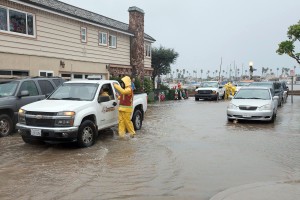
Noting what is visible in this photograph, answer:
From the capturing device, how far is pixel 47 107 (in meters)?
8.44

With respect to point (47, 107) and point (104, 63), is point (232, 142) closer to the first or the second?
point (47, 107)

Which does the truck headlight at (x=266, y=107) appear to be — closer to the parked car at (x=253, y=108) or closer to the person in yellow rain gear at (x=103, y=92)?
the parked car at (x=253, y=108)

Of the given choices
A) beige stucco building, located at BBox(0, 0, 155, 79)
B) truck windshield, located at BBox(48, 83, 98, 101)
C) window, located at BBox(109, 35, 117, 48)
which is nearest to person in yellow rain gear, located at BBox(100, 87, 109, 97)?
truck windshield, located at BBox(48, 83, 98, 101)

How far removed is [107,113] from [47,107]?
2.00 meters

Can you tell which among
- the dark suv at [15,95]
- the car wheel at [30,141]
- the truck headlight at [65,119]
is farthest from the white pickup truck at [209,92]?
the truck headlight at [65,119]

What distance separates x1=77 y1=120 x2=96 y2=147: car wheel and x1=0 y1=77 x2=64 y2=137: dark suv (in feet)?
8.68

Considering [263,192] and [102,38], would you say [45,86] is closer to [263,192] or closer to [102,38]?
[263,192]

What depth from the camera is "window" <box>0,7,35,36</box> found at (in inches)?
562

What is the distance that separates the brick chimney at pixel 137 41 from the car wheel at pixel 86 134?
53.3ft

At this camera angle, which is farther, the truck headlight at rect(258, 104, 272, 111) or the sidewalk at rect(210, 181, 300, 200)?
the truck headlight at rect(258, 104, 272, 111)

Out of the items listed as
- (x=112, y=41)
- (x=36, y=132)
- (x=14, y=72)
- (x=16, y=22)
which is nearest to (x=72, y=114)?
(x=36, y=132)

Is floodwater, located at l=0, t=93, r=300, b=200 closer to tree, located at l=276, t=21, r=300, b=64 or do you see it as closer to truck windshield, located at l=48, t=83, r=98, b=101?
truck windshield, located at l=48, t=83, r=98, b=101

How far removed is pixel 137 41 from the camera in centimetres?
2488

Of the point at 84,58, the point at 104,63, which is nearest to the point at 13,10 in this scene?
the point at 84,58
